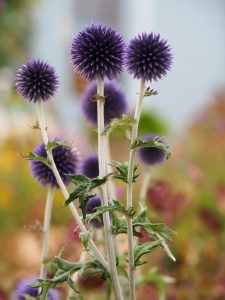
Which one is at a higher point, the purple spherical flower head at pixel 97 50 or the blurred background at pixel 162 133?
the blurred background at pixel 162 133

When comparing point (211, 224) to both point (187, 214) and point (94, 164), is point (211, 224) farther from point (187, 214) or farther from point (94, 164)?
point (94, 164)

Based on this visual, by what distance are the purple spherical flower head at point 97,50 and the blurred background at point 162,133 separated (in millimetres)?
154

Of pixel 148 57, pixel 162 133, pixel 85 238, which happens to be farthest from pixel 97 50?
pixel 162 133

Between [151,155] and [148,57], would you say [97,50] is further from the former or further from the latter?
[151,155]

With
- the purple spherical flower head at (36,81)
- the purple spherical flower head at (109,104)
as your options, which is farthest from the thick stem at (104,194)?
the purple spherical flower head at (109,104)

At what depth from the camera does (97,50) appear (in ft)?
4.77

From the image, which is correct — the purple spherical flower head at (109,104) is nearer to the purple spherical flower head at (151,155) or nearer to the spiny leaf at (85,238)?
the purple spherical flower head at (151,155)

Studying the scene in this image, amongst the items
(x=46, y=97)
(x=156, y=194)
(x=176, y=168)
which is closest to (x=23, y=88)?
(x=46, y=97)

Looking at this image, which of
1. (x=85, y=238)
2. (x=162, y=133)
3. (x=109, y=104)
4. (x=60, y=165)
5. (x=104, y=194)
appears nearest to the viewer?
(x=85, y=238)

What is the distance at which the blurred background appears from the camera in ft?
8.73

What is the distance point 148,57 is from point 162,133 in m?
4.87

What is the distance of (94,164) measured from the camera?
1.87 meters

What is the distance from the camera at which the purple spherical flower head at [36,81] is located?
1.46 metres

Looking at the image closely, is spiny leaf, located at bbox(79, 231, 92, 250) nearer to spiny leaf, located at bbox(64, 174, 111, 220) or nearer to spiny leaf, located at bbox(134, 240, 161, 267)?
spiny leaf, located at bbox(64, 174, 111, 220)
